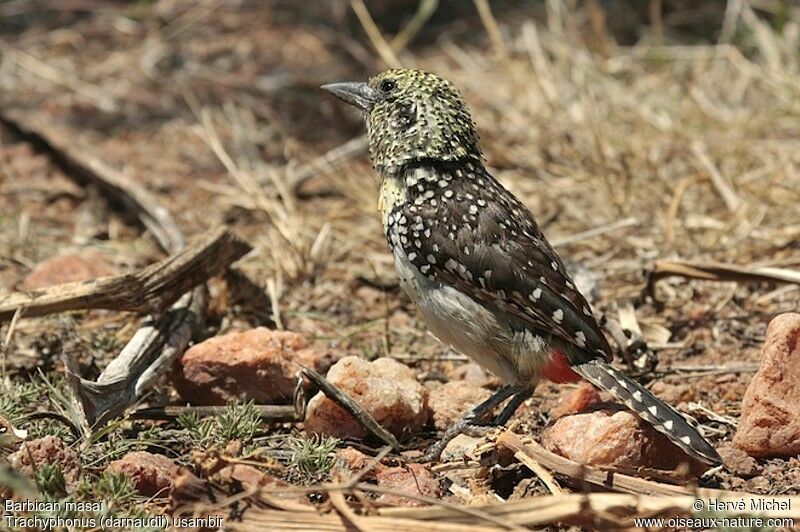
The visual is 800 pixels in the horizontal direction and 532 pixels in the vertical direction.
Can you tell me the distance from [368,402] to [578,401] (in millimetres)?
777

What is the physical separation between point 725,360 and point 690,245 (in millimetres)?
1036

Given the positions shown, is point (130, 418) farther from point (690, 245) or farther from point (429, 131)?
point (690, 245)

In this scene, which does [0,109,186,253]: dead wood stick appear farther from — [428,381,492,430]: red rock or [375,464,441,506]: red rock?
[375,464,441,506]: red rock

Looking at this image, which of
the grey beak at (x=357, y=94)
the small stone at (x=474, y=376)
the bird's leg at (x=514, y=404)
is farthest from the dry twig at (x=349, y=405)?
the grey beak at (x=357, y=94)

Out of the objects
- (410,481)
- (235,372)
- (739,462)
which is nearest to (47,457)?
(235,372)

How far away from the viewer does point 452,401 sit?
4.17m

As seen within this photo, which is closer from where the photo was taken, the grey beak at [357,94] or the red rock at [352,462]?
the red rock at [352,462]

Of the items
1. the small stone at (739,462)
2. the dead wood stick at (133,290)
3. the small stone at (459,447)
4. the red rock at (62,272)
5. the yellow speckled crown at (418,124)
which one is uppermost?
the yellow speckled crown at (418,124)

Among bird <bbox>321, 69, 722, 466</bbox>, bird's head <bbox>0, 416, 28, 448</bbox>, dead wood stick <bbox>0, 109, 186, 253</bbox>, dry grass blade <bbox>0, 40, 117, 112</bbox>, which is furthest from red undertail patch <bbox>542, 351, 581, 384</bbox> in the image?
dry grass blade <bbox>0, 40, 117, 112</bbox>

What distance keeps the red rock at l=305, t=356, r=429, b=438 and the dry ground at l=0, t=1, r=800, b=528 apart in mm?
559

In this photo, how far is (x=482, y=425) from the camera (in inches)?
156

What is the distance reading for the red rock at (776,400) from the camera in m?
3.62

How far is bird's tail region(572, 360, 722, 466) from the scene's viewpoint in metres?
3.36

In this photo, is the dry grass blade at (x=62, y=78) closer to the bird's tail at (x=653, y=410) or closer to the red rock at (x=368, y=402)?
the red rock at (x=368, y=402)
